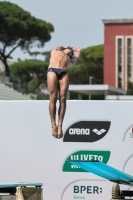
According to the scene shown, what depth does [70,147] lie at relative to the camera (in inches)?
391

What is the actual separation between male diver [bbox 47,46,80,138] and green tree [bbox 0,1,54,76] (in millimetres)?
52892

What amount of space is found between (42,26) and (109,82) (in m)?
12.3

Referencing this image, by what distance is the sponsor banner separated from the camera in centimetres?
983

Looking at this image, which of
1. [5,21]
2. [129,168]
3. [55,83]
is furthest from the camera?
[5,21]

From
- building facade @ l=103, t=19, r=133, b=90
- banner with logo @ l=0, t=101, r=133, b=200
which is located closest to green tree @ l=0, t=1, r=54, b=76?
building facade @ l=103, t=19, r=133, b=90

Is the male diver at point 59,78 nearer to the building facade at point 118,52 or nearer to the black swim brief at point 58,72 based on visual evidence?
the black swim brief at point 58,72

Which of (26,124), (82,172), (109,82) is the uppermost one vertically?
(109,82)

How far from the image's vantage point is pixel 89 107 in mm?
9891

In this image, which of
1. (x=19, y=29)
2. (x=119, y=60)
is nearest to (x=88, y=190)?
(x=19, y=29)

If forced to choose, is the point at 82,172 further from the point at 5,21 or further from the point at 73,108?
the point at 5,21

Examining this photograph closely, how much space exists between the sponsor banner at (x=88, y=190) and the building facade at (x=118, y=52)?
2284 inches

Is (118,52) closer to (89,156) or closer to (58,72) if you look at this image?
(89,156)

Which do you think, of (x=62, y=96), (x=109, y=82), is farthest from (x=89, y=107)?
(x=109, y=82)

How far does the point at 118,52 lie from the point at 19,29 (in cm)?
1473
